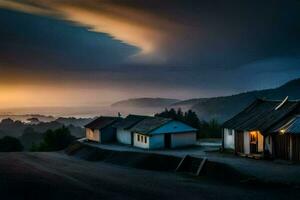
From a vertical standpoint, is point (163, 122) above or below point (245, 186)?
above

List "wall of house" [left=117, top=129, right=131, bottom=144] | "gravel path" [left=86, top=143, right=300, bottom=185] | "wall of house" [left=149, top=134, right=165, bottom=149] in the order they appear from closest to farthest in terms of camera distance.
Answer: "gravel path" [left=86, top=143, right=300, bottom=185]
"wall of house" [left=149, top=134, right=165, bottom=149]
"wall of house" [left=117, top=129, right=131, bottom=144]

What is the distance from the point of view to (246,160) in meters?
44.4

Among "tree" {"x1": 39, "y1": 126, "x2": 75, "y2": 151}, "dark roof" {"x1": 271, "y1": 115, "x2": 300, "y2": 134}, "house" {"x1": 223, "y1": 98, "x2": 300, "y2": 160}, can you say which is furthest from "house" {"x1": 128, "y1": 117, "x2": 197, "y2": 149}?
"tree" {"x1": 39, "y1": 126, "x2": 75, "y2": 151}

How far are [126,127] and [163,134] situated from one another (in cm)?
840

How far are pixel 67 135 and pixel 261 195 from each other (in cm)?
6101

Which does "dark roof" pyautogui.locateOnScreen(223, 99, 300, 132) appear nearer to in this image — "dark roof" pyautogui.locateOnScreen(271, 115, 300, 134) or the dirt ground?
"dark roof" pyautogui.locateOnScreen(271, 115, 300, 134)

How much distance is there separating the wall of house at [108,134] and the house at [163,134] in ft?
30.4

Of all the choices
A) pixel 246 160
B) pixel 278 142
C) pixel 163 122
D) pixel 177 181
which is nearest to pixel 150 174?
pixel 177 181

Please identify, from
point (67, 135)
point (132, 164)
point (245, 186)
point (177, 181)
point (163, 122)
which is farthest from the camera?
point (67, 135)

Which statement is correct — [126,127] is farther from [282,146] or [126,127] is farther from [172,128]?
[282,146]

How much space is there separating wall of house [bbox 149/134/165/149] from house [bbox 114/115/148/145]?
21.3 feet

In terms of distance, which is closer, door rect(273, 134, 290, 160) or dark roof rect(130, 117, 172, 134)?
door rect(273, 134, 290, 160)

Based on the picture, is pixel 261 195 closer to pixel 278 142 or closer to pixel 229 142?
pixel 278 142

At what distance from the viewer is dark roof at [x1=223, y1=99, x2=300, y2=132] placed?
149 feet
